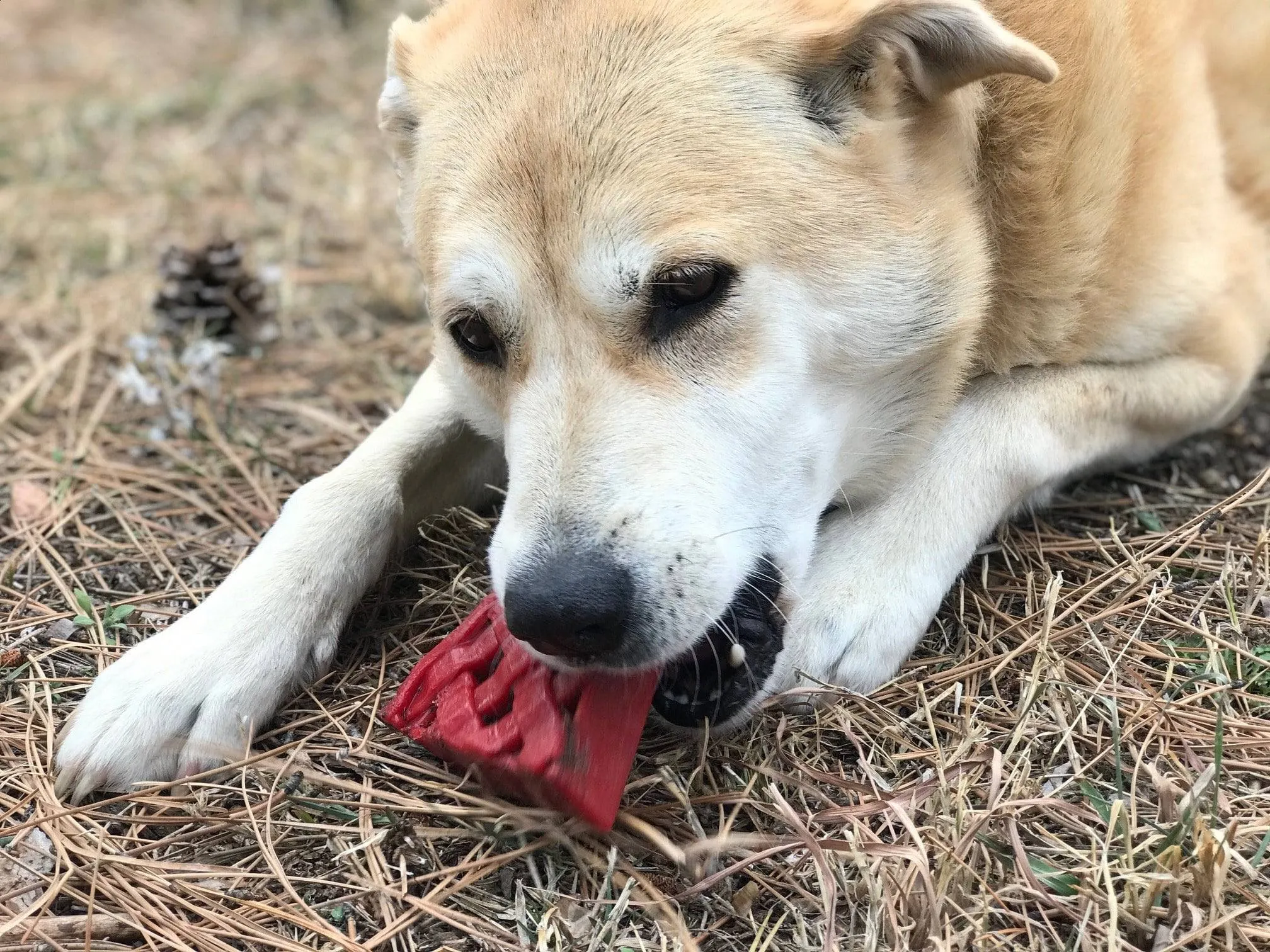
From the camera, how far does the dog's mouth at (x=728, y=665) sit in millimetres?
2008

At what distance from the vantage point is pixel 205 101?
19.4ft

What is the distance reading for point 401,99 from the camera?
245cm

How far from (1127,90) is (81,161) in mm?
4719

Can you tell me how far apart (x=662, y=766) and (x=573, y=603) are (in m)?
0.37

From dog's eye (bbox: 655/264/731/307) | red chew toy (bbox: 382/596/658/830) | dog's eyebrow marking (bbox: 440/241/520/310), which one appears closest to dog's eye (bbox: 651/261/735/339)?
dog's eye (bbox: 655/264/731/307)

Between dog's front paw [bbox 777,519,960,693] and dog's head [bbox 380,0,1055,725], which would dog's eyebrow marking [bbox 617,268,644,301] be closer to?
dog's head [bbox 380,0,1055,725]

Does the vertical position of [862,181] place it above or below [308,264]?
above

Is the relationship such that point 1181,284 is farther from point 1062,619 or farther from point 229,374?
point 229,374

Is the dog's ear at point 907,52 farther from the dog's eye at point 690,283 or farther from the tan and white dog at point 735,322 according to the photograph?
the dog's eye at point 690,283

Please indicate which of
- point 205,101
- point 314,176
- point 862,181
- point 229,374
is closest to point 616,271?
point 862,181

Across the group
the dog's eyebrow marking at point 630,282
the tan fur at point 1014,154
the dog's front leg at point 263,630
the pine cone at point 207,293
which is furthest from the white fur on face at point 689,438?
the pine cone at point 207,293

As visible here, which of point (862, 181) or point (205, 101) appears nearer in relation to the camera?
point (862, 181)

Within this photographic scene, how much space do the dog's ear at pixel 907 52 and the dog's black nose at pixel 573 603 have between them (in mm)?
969

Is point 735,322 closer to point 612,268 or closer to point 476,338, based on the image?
point 612,268
